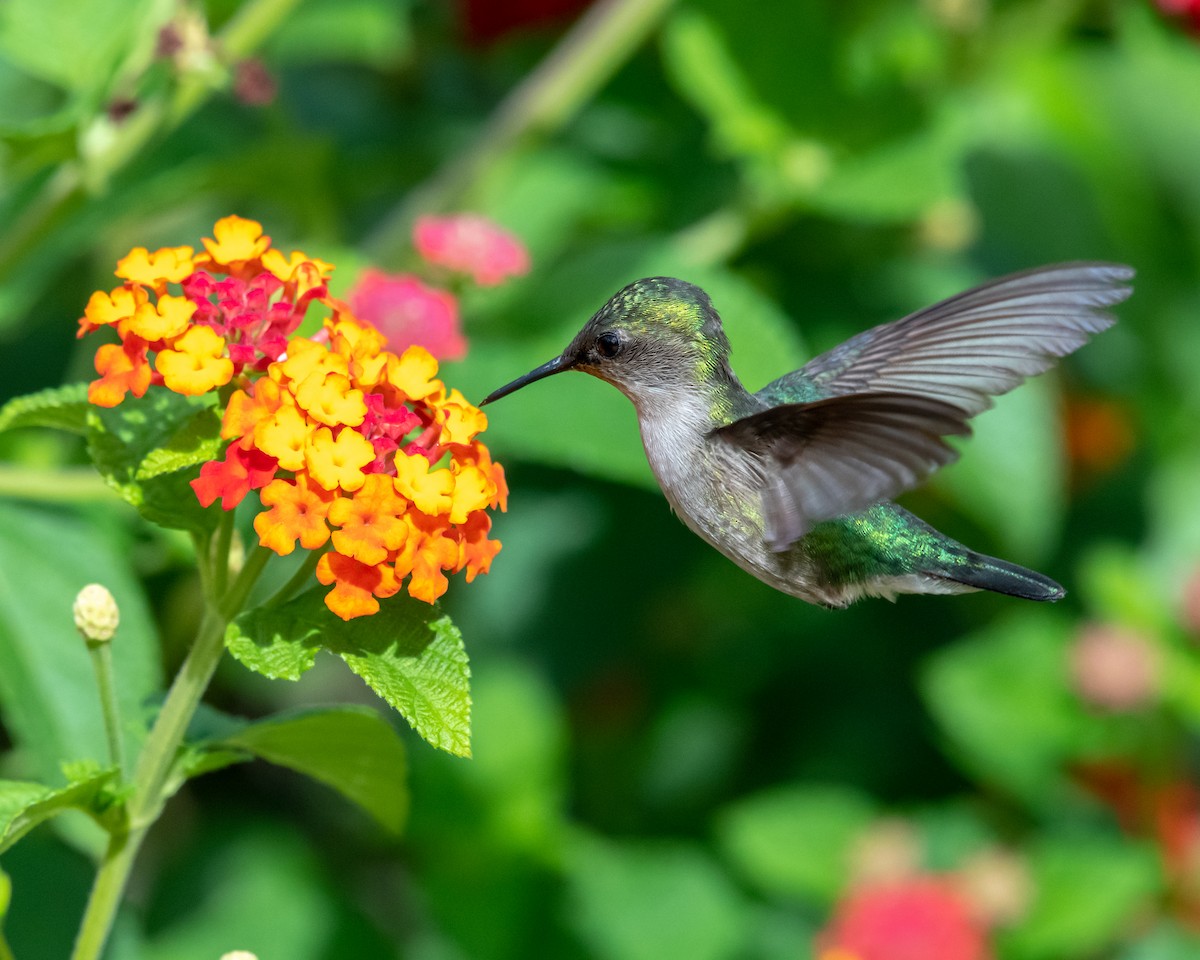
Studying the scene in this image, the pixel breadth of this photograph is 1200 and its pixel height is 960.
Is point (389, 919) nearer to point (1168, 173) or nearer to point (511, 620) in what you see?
point (511, 620)

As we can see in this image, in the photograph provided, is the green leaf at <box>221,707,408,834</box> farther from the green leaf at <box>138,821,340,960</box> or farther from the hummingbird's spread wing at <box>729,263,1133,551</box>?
the green leaf at <box>138,821,340,960</box>

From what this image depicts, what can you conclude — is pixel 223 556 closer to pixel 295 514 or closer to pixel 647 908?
pixel 295 514

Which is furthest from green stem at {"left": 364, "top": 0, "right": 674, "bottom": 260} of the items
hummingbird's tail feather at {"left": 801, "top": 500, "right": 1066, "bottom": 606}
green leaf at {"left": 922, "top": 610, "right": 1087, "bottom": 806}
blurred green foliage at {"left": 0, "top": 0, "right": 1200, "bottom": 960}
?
green leaf at {"left": 922, "top": 610, "right": 1087, "bottom": 806}

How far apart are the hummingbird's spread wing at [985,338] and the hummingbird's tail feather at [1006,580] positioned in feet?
0.51

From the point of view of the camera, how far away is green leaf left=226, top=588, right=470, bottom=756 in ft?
3.27

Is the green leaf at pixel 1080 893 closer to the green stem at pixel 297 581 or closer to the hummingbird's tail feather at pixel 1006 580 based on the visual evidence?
the hummingbird's tail feather at pixel 1006 580

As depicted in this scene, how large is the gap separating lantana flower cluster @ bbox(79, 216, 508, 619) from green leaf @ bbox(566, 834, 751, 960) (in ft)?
4.74

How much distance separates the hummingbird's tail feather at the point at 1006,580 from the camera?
1.39 m

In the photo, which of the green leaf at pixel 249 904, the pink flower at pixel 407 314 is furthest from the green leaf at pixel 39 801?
the green leaf at pixel 249 904

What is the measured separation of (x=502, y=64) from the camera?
2727 mm

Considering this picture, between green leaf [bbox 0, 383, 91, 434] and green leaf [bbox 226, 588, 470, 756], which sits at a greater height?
green leaf [bbox 0, 383, 91, 434]

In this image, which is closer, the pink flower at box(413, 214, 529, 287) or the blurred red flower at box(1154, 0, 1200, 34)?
the pink flower at box(413, 214, 529, 287)

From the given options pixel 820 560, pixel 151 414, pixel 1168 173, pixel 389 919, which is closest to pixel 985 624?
pixel 1168 173


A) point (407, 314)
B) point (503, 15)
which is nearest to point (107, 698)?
point (407, 314)
